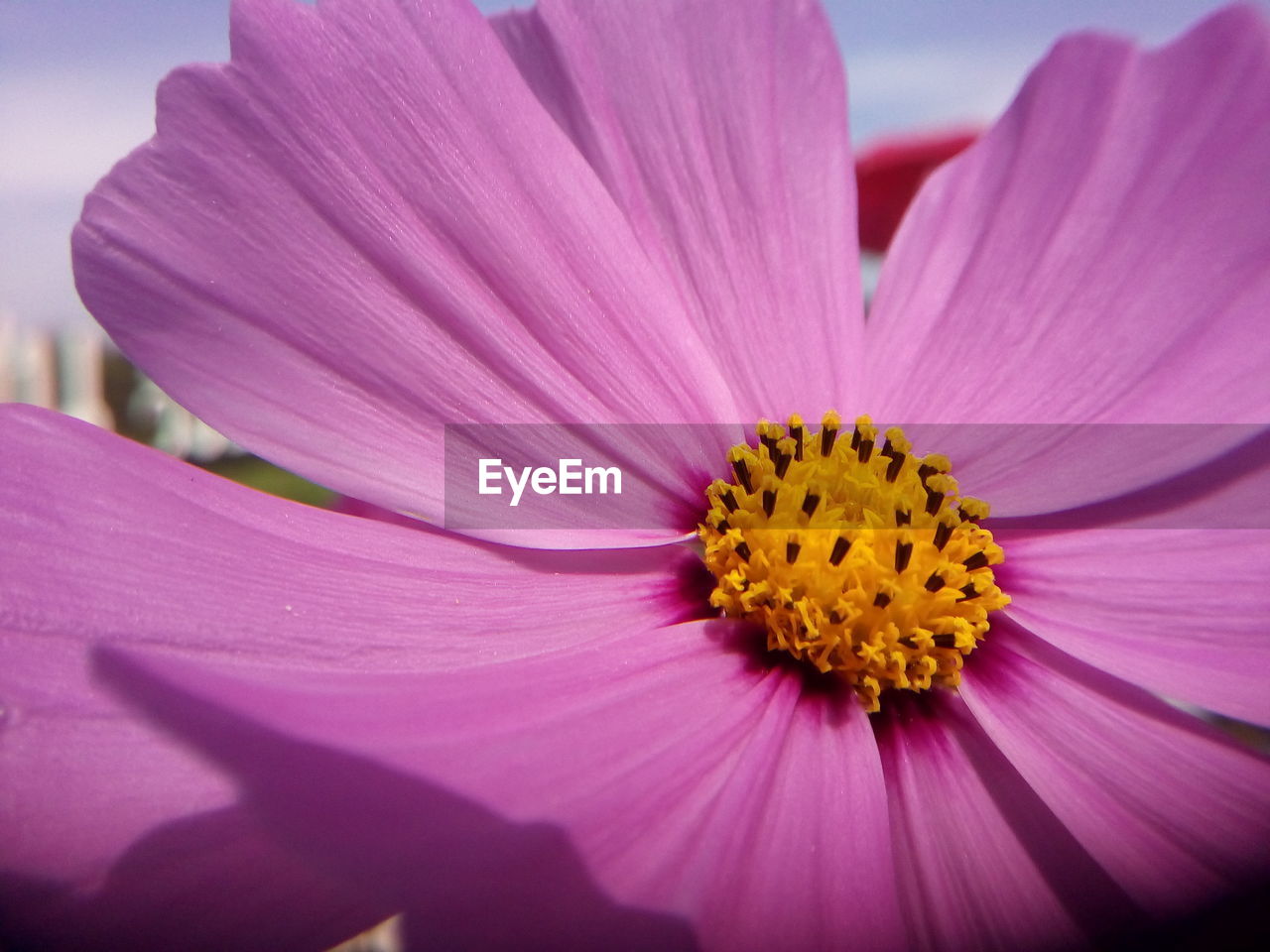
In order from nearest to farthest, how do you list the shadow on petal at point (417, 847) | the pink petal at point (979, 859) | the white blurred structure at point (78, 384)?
the shadow on petal at point (417, 847) < the pink petal at point (979, 859) < the white blurred structure at point (78, 384)

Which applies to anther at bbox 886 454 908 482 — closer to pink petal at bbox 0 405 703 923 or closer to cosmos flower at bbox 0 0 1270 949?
cosmos flower at bbox 0 0 1270 949

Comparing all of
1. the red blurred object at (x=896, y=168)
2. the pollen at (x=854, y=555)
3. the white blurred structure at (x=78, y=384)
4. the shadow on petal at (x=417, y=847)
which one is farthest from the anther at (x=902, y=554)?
the white blurred structure at (x=78, y=384)

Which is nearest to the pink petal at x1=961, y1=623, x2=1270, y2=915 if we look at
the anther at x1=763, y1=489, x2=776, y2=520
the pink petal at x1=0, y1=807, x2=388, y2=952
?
the anther at x1=763, y1=489, x2=776, y2=520

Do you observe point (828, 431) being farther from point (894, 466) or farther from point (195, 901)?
point (195, 901)

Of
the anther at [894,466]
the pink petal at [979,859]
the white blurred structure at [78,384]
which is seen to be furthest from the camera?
the white blurred structure at [78,384]

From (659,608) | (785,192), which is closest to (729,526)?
(659,608)

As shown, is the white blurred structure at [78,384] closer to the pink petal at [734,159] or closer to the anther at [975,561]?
the pink petal at [734,159]
